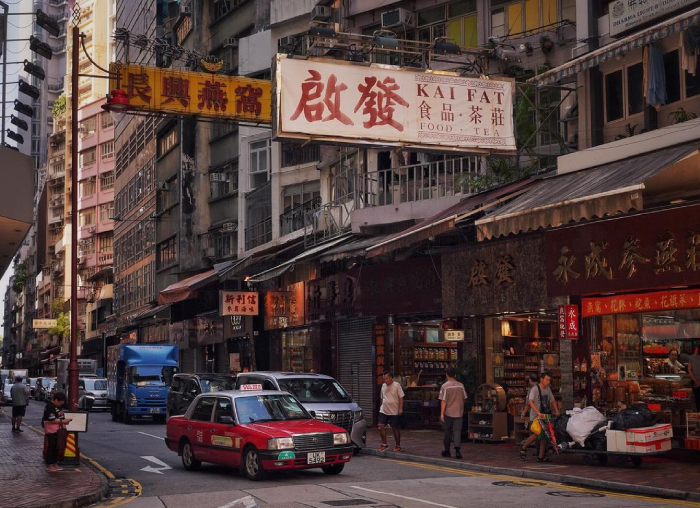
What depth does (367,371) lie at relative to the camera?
3247 cm

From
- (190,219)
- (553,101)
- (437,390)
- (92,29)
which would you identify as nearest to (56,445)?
(437,390)

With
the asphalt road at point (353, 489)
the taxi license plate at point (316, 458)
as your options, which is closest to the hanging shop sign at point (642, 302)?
the asphalt road at point (353, 489)

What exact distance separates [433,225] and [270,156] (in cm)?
2299

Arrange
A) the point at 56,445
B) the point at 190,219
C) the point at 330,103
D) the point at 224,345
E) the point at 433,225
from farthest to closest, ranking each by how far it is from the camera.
Answer: the point at 190,219
the point at 224,345
the point at 433,225
the point at 56,445
the point at 330,103

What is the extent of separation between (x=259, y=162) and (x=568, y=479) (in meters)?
31.5

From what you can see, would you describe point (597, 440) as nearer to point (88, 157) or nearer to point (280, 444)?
point (280, 444)

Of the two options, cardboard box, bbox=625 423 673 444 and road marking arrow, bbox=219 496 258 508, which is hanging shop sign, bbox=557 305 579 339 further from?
road marking arrow, bbox=219 496 258 508

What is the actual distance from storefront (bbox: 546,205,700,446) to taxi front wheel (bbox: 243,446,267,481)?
7.34 m

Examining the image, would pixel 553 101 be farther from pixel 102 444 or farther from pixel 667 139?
pixel 102 444

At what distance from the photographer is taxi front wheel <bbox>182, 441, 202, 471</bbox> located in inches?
743

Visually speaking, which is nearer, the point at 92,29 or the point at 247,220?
the point at 247,220

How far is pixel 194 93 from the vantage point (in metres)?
30.5

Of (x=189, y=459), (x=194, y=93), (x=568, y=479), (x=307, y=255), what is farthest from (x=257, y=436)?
(x=194, y=93)

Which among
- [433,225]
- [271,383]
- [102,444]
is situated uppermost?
[433,225]
